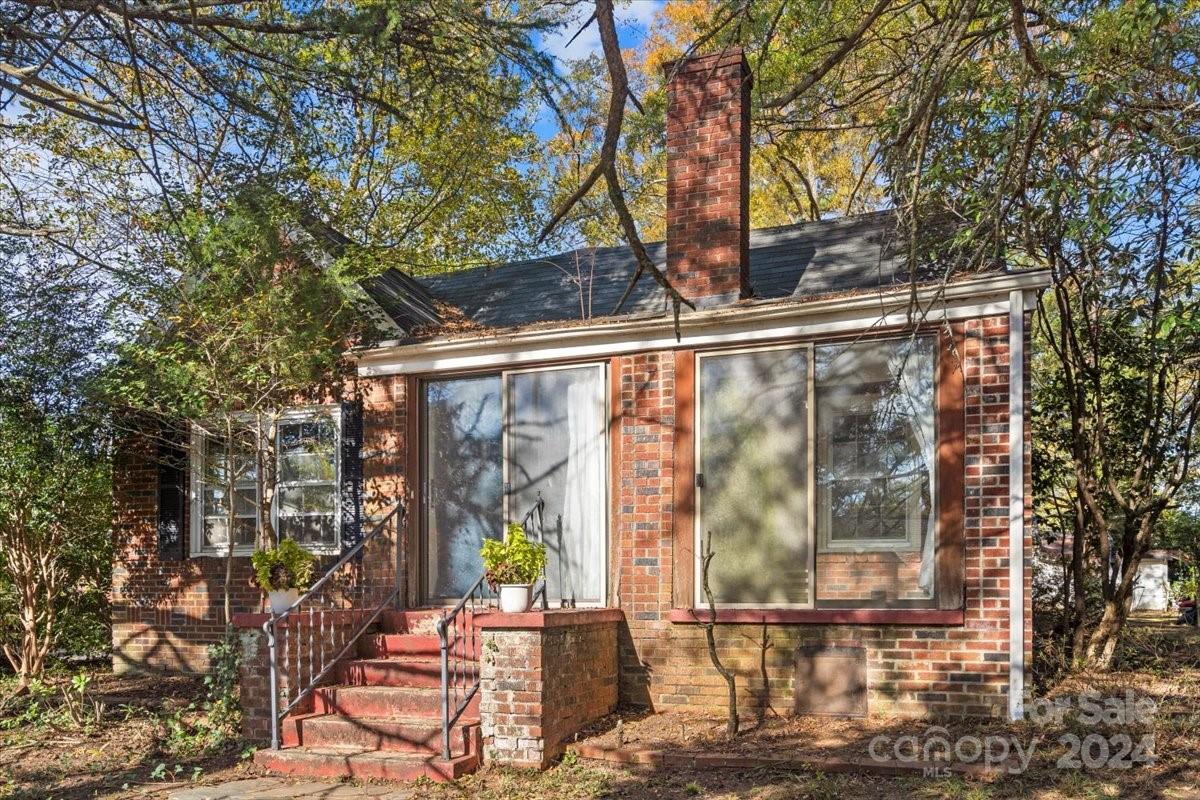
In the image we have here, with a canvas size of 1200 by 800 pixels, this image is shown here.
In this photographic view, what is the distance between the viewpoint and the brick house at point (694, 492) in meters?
7.73

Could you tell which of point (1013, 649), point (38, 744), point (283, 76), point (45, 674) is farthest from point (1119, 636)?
point (45, 674)

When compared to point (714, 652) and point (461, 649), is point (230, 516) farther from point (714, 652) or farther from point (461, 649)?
point (714, 652)

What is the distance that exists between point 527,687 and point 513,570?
94 centimetres

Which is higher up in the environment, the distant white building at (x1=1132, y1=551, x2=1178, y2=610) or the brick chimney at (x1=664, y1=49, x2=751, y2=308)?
the brick chimney at (x1=664, y1=49, x2=751, y2=308)

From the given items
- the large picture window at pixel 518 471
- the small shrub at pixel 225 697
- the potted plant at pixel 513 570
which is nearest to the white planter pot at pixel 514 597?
the potted plant at pixel 513 570

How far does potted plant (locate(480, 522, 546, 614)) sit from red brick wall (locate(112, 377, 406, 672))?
392cm

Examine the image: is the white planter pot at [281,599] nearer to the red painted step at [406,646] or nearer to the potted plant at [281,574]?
the potted plant at [281,574]

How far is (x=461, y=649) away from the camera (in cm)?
862

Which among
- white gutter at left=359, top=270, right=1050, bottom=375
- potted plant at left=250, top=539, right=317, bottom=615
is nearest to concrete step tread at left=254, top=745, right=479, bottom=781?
potted plant at left=250, top=539, right=317, bottom=615

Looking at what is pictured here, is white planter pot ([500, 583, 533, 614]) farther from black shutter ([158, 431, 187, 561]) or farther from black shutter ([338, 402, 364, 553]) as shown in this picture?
black shutter ([158, 431, 187, 561])

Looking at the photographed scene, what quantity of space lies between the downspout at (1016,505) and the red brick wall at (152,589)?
→ 7.06 metres

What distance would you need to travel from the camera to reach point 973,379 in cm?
793

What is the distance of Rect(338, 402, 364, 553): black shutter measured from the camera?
34.0 feet

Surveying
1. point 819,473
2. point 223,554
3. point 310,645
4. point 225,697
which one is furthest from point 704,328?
point 223,554
